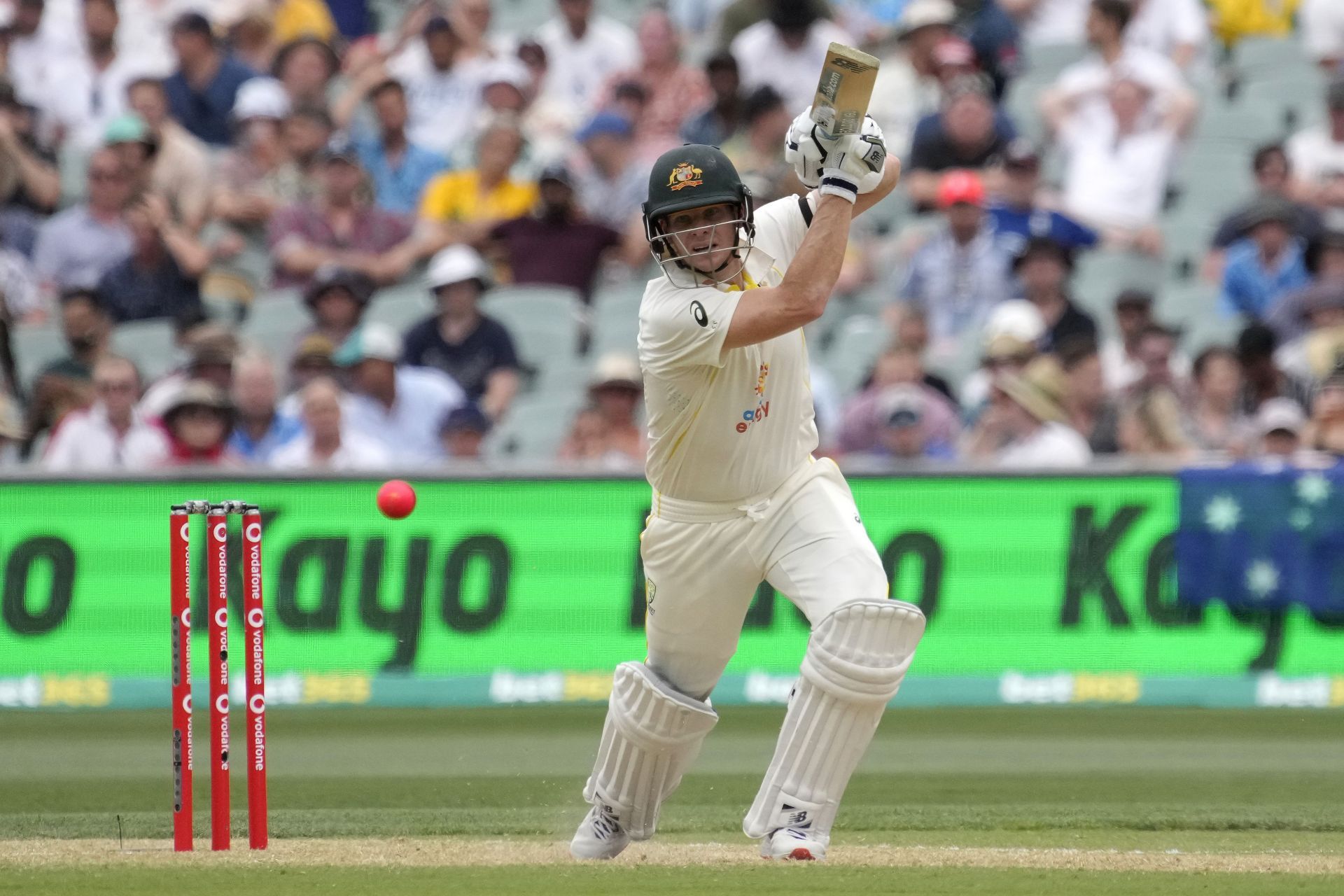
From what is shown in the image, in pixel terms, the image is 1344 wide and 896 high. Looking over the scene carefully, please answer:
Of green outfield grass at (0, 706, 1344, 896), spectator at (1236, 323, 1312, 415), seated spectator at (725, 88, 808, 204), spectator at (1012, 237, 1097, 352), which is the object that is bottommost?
green outfield grass at (0, 706, 1344, 896)

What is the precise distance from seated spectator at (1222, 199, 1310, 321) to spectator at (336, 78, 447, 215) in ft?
17.4

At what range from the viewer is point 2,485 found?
33.0 feet

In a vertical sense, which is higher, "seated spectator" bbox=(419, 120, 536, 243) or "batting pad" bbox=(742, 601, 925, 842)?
"seated spectator" bbox=(419, 120, 536, 243)

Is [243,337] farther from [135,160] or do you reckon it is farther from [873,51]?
[873,51]

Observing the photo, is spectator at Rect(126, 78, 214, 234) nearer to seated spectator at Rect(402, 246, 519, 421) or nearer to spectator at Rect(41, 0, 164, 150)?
spectator at Rect(41, 0, 164, 150)

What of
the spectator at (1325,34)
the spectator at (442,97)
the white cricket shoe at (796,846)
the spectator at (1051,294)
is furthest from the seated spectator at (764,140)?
the white cricket shoe at (796,846)

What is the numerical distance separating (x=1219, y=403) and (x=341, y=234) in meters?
5.67

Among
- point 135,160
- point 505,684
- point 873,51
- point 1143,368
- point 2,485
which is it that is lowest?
point 505,684

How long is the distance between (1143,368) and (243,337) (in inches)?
213

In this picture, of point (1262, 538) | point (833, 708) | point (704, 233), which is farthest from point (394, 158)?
point (833, 708)

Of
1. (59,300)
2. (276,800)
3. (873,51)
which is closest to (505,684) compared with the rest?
(276,800)

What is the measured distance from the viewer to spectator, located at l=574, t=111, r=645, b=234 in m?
13.0

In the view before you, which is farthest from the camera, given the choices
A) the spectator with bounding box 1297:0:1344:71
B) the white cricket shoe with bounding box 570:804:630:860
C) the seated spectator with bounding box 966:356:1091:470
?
the spectator with bounding box 1297:0:1344:71

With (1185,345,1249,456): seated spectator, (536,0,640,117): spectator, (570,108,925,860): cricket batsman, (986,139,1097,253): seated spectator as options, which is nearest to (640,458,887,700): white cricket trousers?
(570,108,925,860): cricket batsman
